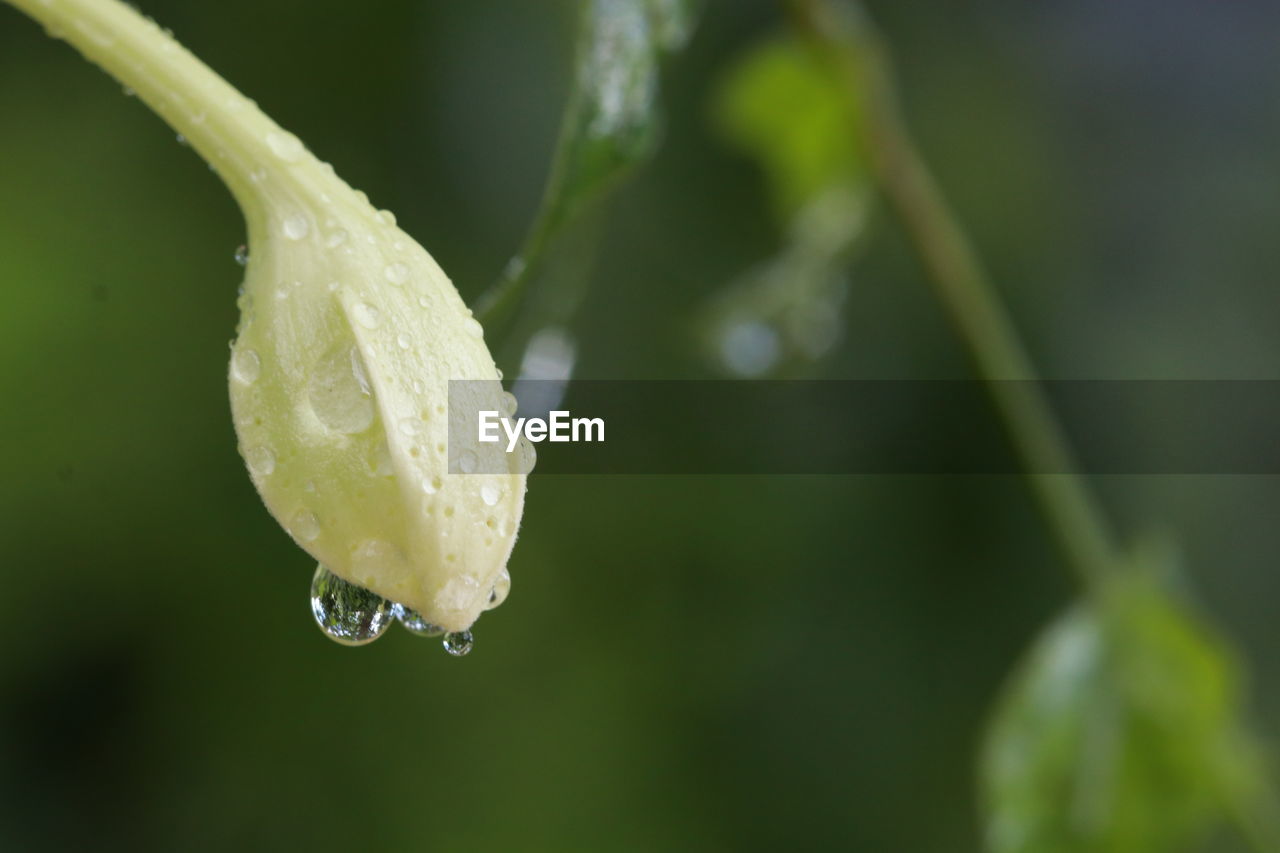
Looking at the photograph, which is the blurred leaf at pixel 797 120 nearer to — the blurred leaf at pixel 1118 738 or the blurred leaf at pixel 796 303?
the blurred leaf at pixel 796 303

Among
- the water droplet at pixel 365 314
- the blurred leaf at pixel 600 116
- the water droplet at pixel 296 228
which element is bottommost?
the water droplet at pixel 365 314

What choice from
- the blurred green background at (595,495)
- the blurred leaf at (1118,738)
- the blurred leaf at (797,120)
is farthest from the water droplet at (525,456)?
the blurred green background at (595,495)

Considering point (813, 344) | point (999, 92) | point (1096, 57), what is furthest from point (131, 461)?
point (1096, 57)

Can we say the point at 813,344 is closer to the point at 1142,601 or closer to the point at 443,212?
the point at 1142,601

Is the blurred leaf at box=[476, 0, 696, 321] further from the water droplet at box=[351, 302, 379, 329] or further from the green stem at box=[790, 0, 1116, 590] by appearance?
the green stem at box=[790, 0, 1116, 590]

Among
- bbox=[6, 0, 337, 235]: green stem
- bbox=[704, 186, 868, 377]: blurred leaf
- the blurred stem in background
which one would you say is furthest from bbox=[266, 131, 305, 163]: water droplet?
bbox=[704, 186, 868, 377]: blurred leaf

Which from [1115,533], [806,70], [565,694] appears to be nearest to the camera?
[806,70]

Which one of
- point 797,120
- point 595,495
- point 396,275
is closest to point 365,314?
point 396,275
